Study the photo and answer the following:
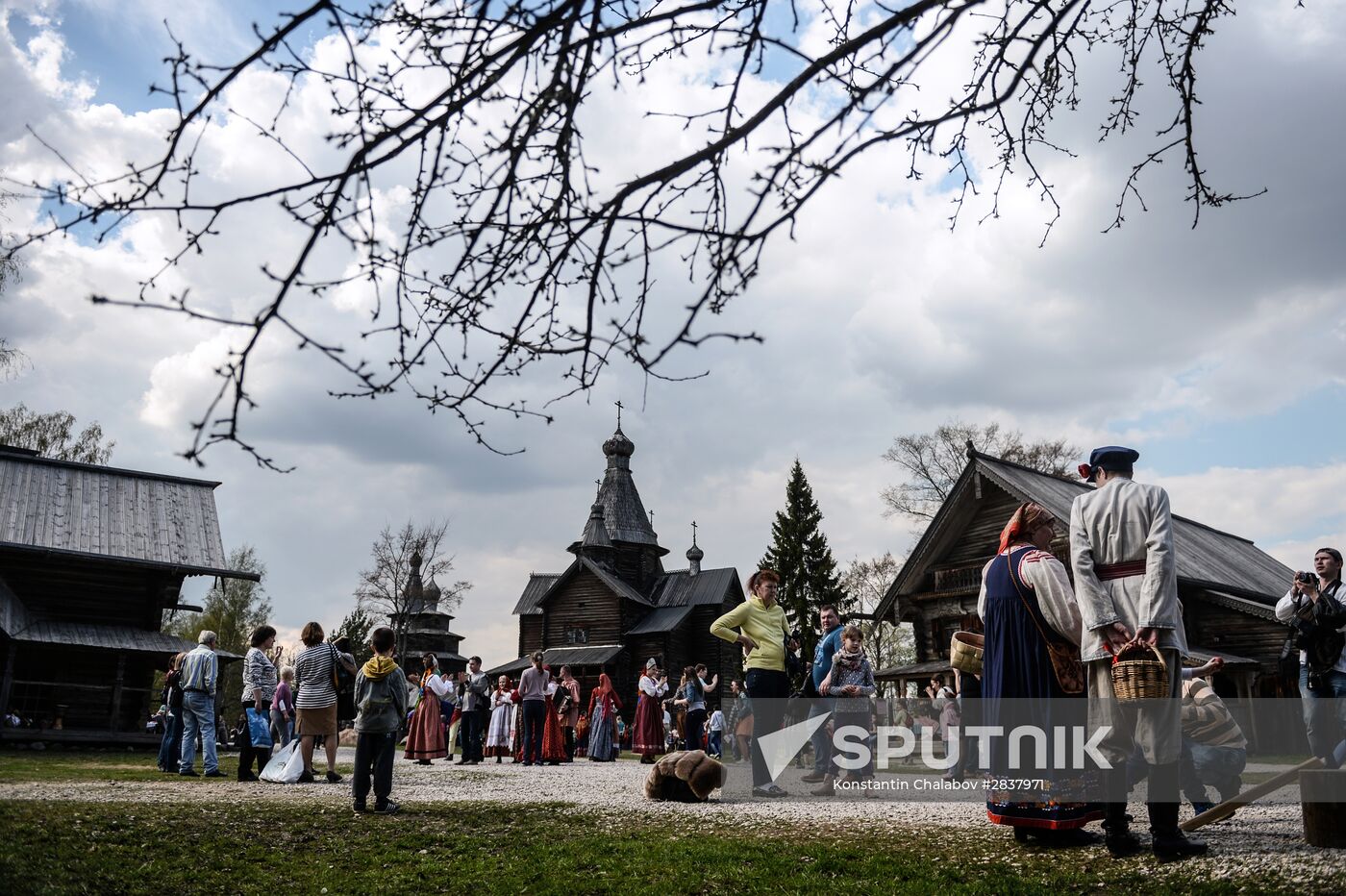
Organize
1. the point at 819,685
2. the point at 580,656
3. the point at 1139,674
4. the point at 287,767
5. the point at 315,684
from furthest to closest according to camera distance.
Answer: the point at 580,656, the point at 287,767, the point at 315,684, the point at 819,685, the point at 1139,674

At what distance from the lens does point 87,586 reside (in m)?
23.9

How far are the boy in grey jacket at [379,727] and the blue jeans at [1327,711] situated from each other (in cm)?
758

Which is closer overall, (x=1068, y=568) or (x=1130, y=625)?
(x=1130, y=625)

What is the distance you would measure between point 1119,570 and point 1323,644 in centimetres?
387

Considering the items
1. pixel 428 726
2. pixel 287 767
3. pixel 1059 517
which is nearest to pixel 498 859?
pixel 287 767

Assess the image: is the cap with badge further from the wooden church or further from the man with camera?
the wooden church

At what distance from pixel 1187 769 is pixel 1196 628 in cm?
1871

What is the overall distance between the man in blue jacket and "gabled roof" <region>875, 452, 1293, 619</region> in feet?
42.8

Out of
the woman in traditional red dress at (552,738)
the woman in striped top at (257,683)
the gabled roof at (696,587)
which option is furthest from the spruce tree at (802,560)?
the woman in striped top at (257,683)

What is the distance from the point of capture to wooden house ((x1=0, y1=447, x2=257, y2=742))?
73.7ft

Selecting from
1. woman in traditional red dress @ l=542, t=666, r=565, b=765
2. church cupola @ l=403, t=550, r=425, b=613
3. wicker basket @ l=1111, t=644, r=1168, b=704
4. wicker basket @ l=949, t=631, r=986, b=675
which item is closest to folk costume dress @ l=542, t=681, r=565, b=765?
woman in traditional red dress @ l=542, t=666, r=565, b=765

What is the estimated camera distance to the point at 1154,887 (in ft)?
14.7

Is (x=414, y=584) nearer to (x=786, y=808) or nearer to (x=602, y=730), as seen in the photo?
(x=602, y=730)

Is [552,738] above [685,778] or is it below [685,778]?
below
